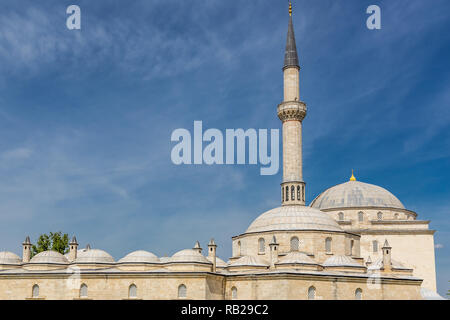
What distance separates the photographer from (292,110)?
51.2 metres

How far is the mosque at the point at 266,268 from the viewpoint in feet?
125

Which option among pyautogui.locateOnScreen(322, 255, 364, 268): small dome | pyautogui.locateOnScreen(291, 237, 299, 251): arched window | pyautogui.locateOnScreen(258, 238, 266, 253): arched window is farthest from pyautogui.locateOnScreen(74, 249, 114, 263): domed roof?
pyautogui.locateOnScreen(322, 255, 364, 268): small dome

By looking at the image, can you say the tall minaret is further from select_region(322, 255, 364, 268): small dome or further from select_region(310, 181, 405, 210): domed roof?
select_region(310, 181, 405, 210): domed roof

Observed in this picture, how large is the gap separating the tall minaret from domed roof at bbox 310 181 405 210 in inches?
499

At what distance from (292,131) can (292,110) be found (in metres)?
1.88

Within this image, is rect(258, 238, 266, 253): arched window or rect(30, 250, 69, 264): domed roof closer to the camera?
rect(30, 250, 69, 264): domed roof

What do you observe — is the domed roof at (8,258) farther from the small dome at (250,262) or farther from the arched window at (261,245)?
the arched window at (261,245)

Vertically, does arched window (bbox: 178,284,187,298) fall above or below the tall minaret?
below

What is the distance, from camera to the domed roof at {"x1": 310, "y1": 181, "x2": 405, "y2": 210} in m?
60.6

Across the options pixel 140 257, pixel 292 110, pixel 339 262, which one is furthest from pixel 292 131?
pixel 140 257
